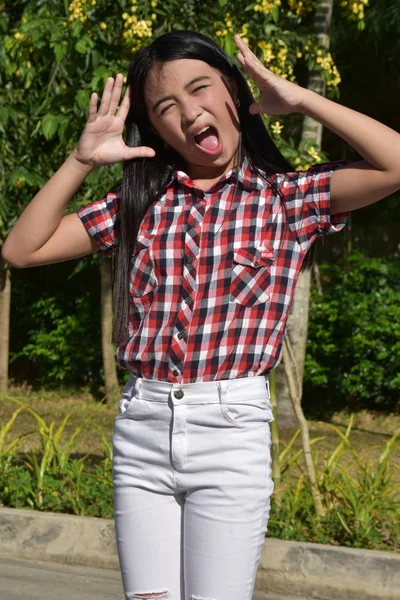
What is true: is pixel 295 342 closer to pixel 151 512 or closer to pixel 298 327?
pixel 298 327

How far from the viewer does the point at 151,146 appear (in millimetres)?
2473

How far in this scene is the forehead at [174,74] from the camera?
7.59 ft

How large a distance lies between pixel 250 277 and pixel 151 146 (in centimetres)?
48

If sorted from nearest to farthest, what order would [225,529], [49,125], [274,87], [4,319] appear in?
[225,529], [274,87], [49,125], [4,319]

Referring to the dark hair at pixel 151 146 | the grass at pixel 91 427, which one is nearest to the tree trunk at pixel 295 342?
the grass at pixel 91 427

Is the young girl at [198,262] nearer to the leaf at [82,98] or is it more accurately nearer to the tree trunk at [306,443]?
the tree trunk at [306,443]

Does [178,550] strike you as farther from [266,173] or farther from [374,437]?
[374,437]

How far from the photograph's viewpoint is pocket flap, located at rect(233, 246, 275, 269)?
7.30 ft

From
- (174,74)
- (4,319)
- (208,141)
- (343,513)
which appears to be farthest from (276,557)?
(4,319)

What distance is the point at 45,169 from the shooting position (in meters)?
8.10

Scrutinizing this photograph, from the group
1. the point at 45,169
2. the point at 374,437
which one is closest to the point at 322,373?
the point at 374,437

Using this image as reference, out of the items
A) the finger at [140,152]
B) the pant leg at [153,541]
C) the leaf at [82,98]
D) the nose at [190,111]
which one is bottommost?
the pant leg at [153,541]

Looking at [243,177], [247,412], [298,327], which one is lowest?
[247,412]

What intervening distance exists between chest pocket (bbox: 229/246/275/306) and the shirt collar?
17 cm
